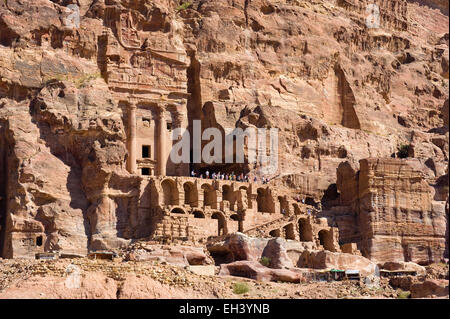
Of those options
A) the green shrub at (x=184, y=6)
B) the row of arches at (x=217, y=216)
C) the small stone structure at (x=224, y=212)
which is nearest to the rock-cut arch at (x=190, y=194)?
the small stone structure at (x=224, y=212)

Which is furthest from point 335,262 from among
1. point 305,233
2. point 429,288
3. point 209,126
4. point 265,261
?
point 209,126

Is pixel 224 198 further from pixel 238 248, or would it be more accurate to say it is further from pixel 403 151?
pixel 403 151

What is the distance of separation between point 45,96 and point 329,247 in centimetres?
2558

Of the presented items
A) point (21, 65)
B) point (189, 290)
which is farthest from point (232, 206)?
point (189, 290)

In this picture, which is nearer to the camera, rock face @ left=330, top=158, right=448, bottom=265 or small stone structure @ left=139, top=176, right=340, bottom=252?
small stone structure @ left=139, top=176, right=340, bottom=252

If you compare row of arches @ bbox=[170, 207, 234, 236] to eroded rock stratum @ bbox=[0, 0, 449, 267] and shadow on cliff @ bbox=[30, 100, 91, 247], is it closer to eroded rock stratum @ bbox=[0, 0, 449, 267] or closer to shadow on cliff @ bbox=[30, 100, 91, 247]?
eroded rock stratum @ bbox=[0, 0, 449, 267]

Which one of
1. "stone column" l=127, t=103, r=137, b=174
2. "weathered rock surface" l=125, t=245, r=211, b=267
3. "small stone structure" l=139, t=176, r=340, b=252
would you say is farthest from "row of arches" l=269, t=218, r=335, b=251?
"stone column" l=127, t=103, r=137, b=174

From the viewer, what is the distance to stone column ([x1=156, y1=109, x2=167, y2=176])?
10431 centimetres

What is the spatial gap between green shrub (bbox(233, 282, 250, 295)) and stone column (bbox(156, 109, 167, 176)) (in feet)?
99.8

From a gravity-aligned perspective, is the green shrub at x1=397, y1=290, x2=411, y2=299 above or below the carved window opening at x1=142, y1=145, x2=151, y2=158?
below

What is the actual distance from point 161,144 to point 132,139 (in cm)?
301

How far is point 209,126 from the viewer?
106938mm

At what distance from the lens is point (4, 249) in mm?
93375
